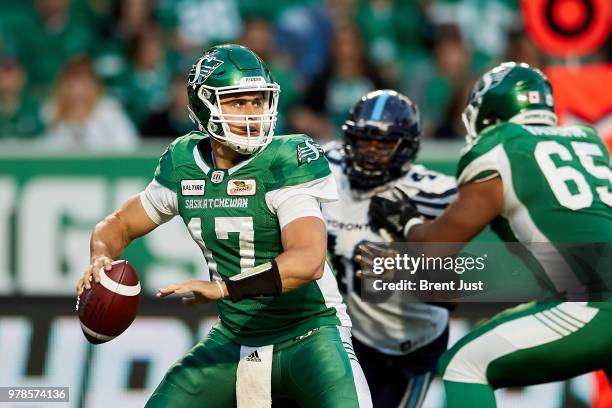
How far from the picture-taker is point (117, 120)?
1094 cm

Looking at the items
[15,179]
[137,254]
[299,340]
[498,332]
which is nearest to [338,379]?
[299,340]

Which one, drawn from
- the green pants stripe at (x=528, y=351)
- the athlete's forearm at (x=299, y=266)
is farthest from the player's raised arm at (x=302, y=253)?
the green pants stripe at (x=528, y=351)

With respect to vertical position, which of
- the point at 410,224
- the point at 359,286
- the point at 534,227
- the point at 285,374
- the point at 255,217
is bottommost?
the point at 359,286

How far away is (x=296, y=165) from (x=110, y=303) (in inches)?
36.4

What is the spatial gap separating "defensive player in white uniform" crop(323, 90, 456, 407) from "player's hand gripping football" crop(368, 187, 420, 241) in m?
0.05

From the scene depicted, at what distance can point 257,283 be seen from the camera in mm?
4625

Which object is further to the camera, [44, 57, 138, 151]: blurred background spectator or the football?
[44, 57, 138, 151]: blurred background spectator

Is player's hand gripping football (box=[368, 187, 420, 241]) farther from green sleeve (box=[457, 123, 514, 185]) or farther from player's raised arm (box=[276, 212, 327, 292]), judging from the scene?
player's raised arm (box=[276, 212, 327, 292])

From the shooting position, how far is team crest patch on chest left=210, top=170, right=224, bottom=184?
5035 millimetres

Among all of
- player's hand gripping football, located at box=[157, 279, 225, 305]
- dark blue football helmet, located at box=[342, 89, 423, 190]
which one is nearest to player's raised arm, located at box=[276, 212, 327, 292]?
player's hand gripping football, located at box=[157, 279, 225, 305]

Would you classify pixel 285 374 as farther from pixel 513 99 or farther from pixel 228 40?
pixel 228 40

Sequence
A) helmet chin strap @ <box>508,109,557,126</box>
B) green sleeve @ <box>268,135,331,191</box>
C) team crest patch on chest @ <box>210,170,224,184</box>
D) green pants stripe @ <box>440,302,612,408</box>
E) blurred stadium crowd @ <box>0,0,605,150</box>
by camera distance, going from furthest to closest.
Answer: blurred stadium crowd @ <box>0,0,605,150</box>
helmet chin strap @ <box>508,109,557,126</box>
green pants stripe @ <box>440,302,612,408</box>
team crest patch on chest @ <box>210,170,224,184</box>
green sleeve @ <box>268,135,331,191</box>

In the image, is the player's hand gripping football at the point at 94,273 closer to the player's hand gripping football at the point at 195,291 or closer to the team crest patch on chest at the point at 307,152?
the player's hand gripping football at the point at 195,291

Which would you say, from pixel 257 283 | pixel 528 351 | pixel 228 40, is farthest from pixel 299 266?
pixel 228 40
